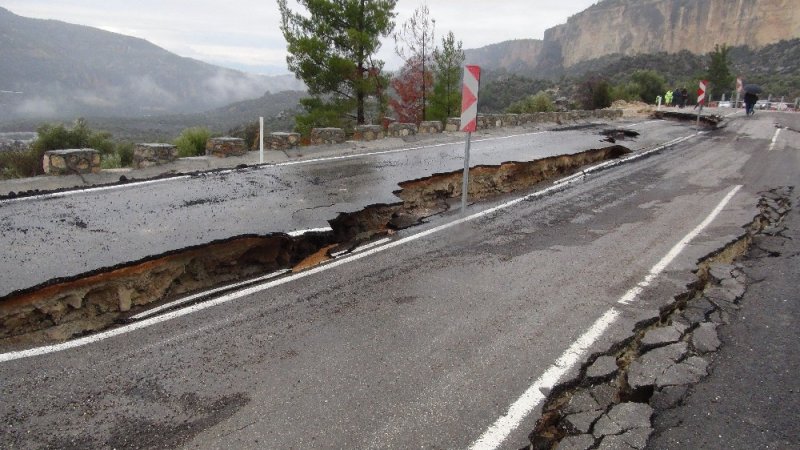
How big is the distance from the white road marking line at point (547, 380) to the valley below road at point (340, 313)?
17 mm

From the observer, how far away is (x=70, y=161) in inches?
333

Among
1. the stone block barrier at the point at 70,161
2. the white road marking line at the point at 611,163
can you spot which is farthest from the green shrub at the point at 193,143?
the white road marking line at the point at 611,163

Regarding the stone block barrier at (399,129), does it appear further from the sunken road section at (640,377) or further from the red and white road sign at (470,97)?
the sunken road section at (640,377)

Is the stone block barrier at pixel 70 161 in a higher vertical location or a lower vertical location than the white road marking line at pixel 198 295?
higher

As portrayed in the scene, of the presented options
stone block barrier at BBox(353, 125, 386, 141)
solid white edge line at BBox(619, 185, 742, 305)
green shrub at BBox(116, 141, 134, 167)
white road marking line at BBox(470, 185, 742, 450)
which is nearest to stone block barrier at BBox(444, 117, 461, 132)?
stone block barrier at BBox(353, 125, 386, 141)

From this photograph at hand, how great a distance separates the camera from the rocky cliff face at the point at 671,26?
318 ft

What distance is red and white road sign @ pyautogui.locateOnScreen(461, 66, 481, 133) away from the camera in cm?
819

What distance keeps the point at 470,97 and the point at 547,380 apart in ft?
18.9

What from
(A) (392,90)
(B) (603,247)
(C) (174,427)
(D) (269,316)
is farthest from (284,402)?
(A) (392,90)

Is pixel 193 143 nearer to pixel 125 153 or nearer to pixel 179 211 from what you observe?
pixel 125 153

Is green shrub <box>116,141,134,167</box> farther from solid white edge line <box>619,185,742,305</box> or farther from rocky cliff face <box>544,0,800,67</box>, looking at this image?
rocky cliff face <box>544,0,800,67</box>

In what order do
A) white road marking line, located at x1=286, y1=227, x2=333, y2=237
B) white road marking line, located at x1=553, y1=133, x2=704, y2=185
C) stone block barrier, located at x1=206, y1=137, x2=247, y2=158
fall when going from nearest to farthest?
white road marking line, located at x1=286, y1=227, x2=333, y2=237 → stone block barrier, located at x1=206, y1=137, x2=247, y2=158 → white road marking line, located at x1=553, y1=133, x2=704, y2=185

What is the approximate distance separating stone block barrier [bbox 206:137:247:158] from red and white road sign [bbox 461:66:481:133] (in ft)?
18.6

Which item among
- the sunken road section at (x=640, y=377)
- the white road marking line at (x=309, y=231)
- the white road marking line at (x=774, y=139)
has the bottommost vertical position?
the sunken road section at (x=640, y=377)
